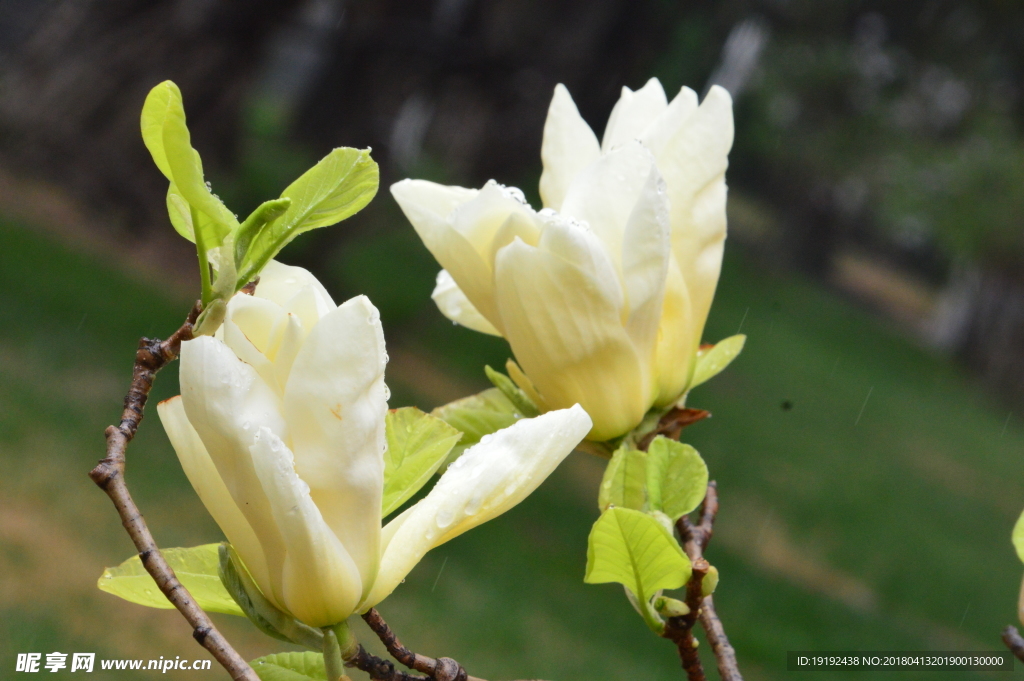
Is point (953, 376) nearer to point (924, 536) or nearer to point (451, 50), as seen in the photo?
point (924, 536)

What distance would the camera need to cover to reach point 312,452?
264mm

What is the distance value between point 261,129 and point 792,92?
10.2 ft

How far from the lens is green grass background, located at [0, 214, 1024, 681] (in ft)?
8.25

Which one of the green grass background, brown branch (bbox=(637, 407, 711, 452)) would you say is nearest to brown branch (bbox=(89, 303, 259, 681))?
brown branch (bbox=(637, 407, 711, 452))

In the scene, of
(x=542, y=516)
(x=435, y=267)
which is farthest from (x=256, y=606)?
(x=435, y=267)

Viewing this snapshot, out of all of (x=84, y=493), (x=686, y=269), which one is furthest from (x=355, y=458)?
(x=84, y=493)

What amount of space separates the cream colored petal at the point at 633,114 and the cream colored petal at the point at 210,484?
22 cm

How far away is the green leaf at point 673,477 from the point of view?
35cm

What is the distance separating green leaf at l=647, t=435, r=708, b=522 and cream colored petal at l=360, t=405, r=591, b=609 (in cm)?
7

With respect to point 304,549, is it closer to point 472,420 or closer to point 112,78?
point 472,420

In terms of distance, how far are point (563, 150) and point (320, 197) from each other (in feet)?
Answer: 0.53

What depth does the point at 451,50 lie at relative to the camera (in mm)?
3668

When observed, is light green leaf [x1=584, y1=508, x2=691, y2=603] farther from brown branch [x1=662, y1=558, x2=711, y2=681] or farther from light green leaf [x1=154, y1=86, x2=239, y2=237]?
light green leaf [x1=154, y1=86, x2=239, y2=237]

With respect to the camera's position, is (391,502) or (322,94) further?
(322,94)
